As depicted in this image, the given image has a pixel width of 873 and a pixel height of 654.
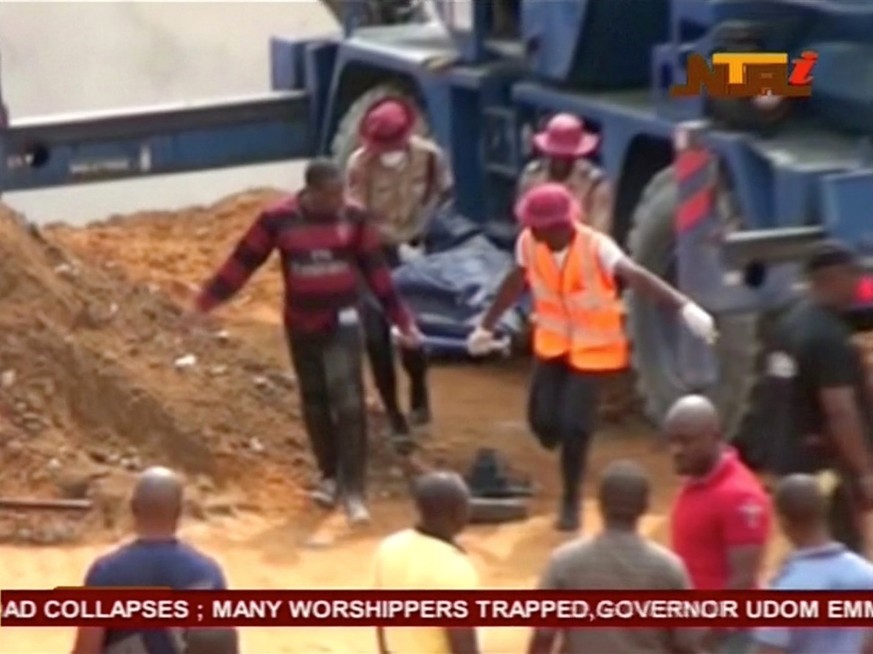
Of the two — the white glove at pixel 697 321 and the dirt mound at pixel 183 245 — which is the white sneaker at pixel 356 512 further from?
the dirt mound at pixel 183 245

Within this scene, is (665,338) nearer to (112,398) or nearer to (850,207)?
(850,207)

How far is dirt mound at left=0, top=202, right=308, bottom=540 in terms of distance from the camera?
12.3 metres

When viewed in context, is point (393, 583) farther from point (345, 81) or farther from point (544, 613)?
point (345, 81)

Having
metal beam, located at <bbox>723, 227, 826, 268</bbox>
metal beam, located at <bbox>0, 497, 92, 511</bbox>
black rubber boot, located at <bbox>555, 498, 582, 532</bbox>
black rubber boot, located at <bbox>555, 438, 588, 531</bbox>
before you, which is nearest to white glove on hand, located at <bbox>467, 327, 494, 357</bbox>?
black rubber boot, located at <bbox>555, 438, 588, 531</bbox>

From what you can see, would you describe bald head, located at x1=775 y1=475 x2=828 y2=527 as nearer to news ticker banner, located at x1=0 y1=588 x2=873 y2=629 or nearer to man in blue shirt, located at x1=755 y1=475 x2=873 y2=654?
man in blue shirt, located at x1=755 y1=475 x2=873 y2=654

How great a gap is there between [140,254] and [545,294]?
5.90 metres

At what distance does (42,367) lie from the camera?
41.2 ft

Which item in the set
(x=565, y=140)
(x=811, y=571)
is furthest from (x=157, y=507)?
(x=565, y=140)

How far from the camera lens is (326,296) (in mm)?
12133

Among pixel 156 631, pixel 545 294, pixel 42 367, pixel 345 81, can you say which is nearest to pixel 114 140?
pixel 345 81

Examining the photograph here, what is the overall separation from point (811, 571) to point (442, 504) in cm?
100

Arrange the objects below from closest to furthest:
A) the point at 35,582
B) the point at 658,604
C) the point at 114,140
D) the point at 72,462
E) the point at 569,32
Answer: the point at 658,604 < the point at 35,582 < the point at 72,462 < the point at 569,32 < the point at 114,140

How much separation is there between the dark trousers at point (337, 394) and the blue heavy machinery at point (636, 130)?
1.42 metres

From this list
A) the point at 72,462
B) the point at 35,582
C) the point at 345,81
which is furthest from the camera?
the point at 345,81
